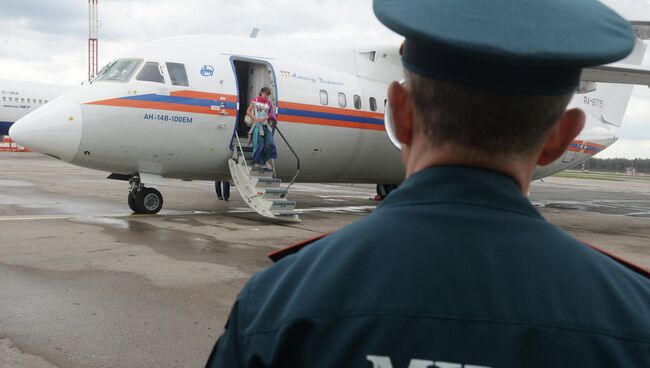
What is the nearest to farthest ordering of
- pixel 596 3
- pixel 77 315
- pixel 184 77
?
pixel 596 3
pixel 77 315
pixel 184 77

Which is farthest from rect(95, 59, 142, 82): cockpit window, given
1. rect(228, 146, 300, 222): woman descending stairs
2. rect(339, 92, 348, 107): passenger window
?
rect(339, 92, 348, 107): passenger window

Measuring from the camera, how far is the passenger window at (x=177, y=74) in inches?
403

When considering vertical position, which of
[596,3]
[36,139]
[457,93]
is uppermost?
[596,3]

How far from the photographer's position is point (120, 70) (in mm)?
10242

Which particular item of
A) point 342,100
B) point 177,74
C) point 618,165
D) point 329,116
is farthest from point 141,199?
point 618,165

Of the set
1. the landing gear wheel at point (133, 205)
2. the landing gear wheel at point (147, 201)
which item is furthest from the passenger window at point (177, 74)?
the landing gear wheel at point (133, 205)

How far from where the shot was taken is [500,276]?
1.07 meters

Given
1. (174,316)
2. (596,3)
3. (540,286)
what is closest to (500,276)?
(540,286)

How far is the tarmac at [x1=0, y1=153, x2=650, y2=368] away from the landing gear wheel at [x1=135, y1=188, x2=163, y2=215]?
238 mm

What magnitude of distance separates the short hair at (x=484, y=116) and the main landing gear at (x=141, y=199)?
33.0 ft

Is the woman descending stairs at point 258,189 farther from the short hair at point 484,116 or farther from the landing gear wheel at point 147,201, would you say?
the short hair at point 484,116

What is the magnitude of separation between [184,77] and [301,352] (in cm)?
972

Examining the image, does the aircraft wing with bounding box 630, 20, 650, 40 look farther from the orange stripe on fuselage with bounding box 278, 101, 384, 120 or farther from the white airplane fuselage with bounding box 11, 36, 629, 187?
the orange stripe on fuselage with bounding box 278, 101, 384, 120

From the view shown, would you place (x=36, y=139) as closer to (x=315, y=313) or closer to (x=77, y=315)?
(x=77, y=315)
